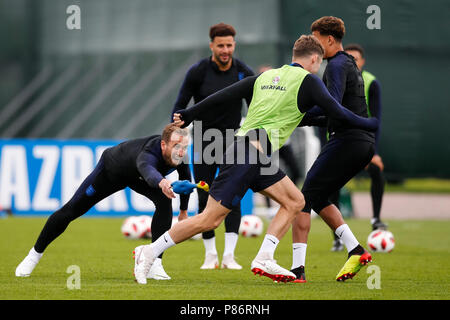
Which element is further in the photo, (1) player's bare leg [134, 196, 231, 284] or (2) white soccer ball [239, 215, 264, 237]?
(2) white soccer ball [239, 215, 264, 237]

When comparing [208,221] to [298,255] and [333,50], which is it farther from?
[333,50]

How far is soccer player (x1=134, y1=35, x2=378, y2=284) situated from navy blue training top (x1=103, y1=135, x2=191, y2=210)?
0.43 metres

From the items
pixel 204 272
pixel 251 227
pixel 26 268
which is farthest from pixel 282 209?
pixel 251 227

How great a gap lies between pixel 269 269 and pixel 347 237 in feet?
4.14

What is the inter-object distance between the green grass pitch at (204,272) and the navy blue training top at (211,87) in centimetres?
160

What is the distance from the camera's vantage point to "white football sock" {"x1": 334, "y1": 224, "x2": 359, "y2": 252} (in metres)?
7.66

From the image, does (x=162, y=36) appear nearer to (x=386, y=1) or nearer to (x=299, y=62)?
(x=386, y=1)

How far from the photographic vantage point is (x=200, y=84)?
353 inches

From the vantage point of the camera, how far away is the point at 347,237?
Answer: 25.3 feet

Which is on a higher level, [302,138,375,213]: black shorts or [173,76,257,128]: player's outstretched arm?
[173,76,257,128]: player's outstretched arm

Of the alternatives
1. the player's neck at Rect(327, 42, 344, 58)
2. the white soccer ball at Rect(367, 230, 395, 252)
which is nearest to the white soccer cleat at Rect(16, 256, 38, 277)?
the player's neck at Rect(327, 42, 344, 58)

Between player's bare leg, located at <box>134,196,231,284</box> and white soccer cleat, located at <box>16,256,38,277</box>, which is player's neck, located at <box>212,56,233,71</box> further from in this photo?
white soccer cleat, located at <box>16,256,38,277</box>

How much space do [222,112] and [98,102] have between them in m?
14.1
